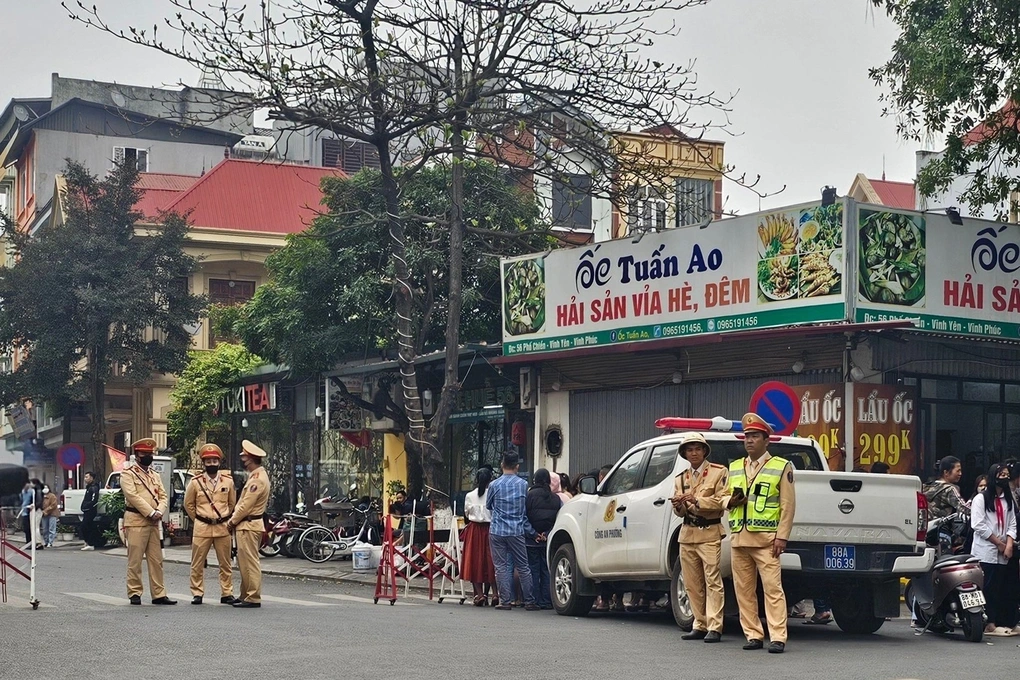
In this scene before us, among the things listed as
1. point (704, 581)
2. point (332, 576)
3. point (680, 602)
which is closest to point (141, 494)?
point (680, 602)

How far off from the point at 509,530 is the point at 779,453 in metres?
3.83

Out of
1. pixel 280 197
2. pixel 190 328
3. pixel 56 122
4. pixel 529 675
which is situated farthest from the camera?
pixel 56 122

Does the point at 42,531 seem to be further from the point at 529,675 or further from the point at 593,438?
the point at 529,675

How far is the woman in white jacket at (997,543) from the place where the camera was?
14.9 metres

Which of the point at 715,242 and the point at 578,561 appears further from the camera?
the point at 715,242

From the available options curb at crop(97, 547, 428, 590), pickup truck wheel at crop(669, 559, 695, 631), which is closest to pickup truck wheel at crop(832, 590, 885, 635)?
pickup truck wheel at crop(669, 559, 695, 631)

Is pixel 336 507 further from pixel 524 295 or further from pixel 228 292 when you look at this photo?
pixel 228 292

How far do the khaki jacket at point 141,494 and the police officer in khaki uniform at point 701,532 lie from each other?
6146 mm

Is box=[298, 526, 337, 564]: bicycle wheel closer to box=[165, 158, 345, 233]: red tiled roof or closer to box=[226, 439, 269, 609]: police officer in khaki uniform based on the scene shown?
box=[226, 439, 269, 609]: police officer in khaki uniform

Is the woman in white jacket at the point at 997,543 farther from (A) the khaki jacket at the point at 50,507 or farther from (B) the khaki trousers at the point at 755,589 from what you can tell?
(A) the khaki jacket at the point at 50,507

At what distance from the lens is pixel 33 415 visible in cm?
6297

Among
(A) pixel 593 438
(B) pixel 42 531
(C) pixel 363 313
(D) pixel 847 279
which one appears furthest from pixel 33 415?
(D) pixel 847 279

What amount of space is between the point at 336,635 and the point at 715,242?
9.94 metres

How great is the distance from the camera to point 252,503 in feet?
57.2
